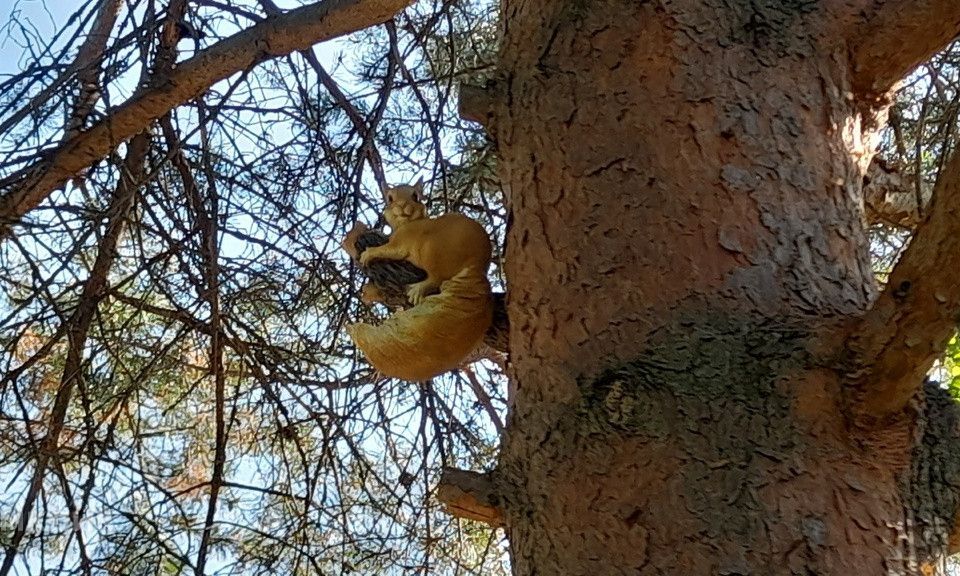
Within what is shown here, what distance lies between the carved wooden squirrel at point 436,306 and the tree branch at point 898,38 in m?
0.37

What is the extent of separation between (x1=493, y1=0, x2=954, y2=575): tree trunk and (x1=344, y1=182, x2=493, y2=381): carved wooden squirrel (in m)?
0.05

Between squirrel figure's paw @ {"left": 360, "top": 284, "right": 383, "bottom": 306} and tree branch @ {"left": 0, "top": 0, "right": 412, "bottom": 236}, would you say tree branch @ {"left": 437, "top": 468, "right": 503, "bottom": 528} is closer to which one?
squirrel figure's paw @ {"left": 360, "top": 284, "right": 383, "bottom": 306}

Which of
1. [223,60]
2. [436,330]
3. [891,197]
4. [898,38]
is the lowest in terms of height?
[436,330]

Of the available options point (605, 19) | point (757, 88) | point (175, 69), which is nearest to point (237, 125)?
point (175, 69)

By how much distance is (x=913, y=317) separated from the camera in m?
0.66

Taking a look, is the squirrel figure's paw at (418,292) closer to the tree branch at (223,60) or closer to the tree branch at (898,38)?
the tree branch at (898,38)

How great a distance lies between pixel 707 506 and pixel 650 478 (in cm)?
5

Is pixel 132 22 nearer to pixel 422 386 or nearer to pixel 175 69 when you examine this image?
pixel 175 69

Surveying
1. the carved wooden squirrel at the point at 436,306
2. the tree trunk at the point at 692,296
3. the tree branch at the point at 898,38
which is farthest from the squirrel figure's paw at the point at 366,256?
the tree branch at the point at 898,38

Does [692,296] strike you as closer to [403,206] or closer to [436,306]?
[436,306]

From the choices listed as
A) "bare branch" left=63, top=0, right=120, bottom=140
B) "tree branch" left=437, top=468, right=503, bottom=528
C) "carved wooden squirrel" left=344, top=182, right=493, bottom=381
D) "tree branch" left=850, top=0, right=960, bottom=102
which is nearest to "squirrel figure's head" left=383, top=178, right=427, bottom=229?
"carved wooden squirrel" left=344, top=182, right=493, bottom=381

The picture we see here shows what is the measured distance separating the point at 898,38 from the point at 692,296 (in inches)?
13.4

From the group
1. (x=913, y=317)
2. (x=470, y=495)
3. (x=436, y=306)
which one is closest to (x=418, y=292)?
(x=436, y=306)

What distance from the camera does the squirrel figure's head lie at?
105 centimetres
